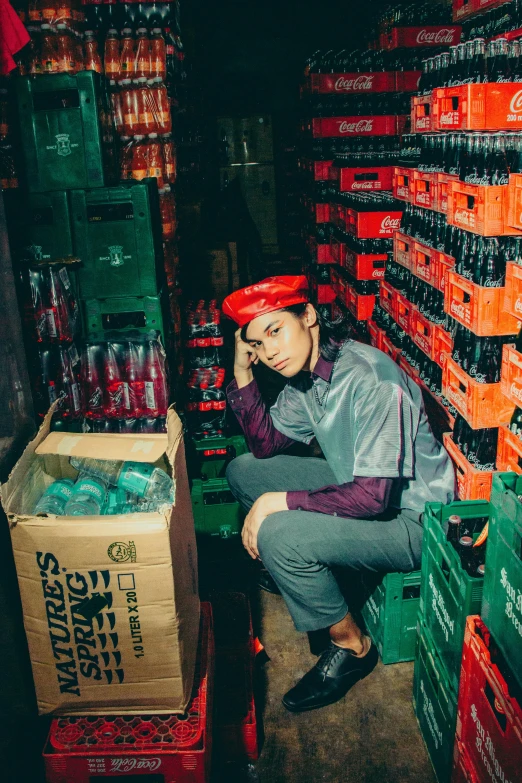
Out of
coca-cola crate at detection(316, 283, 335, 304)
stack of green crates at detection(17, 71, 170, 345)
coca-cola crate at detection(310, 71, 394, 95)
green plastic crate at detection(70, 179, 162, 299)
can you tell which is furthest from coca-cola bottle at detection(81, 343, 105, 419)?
coca-cola crate at detection(310, 71, 394, 95)

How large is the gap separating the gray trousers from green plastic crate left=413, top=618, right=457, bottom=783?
31cm

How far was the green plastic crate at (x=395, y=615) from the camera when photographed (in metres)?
2.85

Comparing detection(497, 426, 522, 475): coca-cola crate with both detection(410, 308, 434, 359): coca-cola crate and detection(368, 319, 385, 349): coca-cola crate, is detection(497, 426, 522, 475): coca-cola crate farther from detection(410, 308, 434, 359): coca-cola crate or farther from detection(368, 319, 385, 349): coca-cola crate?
detection(368, 319, 385, 349): coca-cola crate

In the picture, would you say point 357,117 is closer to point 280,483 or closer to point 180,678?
point 280,483

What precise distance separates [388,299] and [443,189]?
4.33ft

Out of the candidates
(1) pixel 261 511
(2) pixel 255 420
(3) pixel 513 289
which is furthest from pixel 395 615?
(3) pixel 513 289

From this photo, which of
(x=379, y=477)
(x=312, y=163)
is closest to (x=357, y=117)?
(x=312, y=163)

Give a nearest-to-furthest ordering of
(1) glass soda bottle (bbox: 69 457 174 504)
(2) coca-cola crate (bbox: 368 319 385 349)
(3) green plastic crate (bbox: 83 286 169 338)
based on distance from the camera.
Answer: (1) glass soda bottle (bbox: 69 457 174 504) < (3) green plastic crate (bbox: 83 286 169 338) < (2) coca-cola crate (bbox: 368 319 385 349)

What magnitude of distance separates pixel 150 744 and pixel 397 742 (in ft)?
3.86

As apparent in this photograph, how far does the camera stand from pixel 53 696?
6.80 ft

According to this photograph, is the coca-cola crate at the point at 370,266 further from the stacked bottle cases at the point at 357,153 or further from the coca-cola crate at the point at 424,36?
the coca-cola crate at the point at 424,36

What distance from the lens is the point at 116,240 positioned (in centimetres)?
380

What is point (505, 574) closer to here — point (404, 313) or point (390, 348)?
point (404, 313)

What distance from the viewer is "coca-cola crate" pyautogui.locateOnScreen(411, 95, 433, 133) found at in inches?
148
